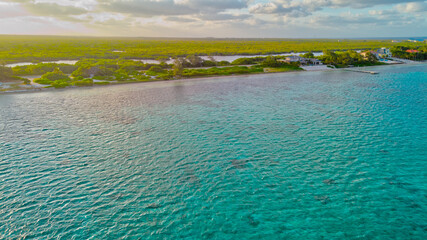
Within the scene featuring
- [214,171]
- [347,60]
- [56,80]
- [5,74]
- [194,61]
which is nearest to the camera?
[214,171]

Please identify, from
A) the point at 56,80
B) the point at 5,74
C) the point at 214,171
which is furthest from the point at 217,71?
the point at 214,171

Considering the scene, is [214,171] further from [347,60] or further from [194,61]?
[347,60]

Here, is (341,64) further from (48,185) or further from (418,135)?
(48,185)

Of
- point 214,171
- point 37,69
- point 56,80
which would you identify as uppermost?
point 37,69

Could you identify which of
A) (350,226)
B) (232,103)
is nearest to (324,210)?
(350,226)

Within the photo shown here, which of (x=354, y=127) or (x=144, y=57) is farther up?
(x=144, y=57)

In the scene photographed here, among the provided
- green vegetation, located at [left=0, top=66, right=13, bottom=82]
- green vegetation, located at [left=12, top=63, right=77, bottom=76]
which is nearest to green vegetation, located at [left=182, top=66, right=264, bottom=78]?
green vegetation, located at [left=12, top=63, right=77, bottom=76]
